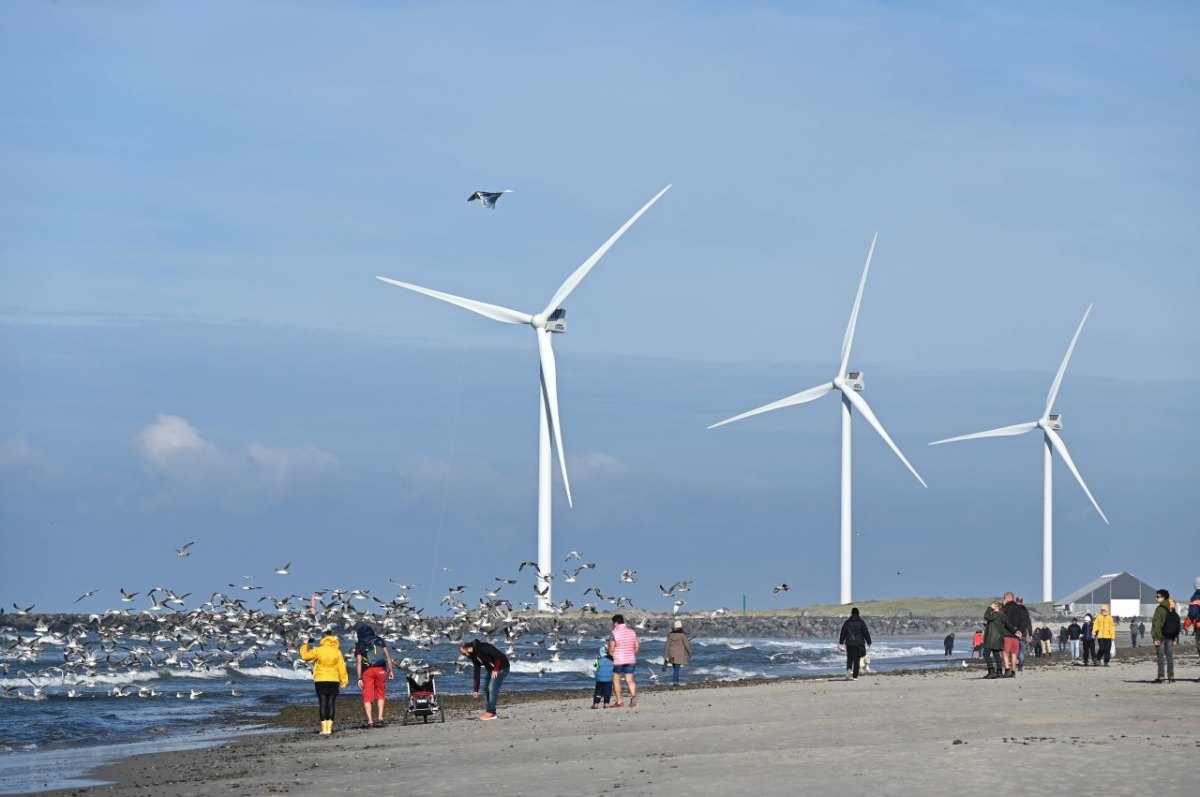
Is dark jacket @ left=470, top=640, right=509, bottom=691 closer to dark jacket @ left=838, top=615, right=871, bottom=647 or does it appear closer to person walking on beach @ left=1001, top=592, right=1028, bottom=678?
dark jacket @ left=838, top=615, right=871, bottom=647

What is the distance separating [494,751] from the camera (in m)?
27.9

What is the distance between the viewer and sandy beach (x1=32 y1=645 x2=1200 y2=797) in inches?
825

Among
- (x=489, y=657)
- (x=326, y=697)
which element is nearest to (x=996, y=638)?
(x=489, y=657)

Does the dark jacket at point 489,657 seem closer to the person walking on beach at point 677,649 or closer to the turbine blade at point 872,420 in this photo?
the person walking on beach at point 677,649

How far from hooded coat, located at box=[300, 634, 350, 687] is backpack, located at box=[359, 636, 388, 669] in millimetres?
544

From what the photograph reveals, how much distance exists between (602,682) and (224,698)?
25408 millimetres

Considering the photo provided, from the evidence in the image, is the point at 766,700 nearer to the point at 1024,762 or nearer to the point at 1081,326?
the point at 1024,762

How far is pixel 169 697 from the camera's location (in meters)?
59.8

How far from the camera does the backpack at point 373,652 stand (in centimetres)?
3547

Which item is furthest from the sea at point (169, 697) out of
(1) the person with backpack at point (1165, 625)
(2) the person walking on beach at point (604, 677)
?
(1) the person with backpack at point (1165, 625)

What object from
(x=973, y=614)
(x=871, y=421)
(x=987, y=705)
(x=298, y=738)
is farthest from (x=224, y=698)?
(x=973, y=614)

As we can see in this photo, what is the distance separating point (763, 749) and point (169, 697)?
3947cm

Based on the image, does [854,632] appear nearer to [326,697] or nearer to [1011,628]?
[1011,628]

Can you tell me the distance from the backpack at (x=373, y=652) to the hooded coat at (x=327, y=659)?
1.78 feet
